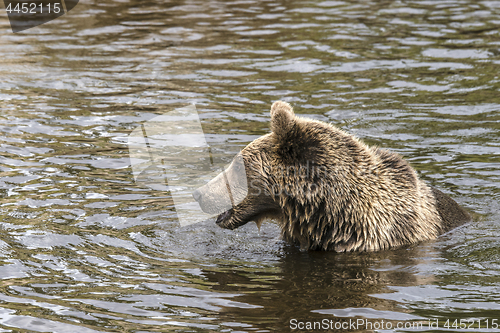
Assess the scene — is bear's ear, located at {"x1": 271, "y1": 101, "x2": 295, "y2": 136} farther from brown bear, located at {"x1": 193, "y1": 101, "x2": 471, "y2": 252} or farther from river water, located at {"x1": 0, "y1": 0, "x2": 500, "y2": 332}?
river water, located at {"x1": 0, "y1": 0, "x2": 500, "y2": 332}

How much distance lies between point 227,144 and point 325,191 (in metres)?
3.76

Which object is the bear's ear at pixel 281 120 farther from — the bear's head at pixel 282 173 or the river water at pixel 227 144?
the river water at pixel 227 144

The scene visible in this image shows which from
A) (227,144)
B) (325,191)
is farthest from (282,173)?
(227,144)

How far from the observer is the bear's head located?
647 centimetres

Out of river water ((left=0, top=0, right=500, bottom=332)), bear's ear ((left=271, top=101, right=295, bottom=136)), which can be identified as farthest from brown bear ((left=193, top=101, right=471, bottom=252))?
river water ((left=0, top=0, right=500, bottom=332))

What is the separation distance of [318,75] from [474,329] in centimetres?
871

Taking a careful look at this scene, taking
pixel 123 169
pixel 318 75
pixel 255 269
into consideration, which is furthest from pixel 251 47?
pixel 255 269

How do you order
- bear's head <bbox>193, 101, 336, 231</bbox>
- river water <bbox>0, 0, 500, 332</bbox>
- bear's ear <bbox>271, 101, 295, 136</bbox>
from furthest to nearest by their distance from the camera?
bear's head <bbox>193, 101, 336, 231</bbox> → bear's ear <bbox>271, 101, 295, 136</bbox> → river water <bbox>0, 0, 500, 332</bbox>

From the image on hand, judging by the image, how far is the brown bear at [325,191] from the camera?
256 inches

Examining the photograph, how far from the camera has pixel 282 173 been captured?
21.4ft

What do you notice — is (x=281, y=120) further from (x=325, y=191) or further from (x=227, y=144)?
(x=227, y=144)

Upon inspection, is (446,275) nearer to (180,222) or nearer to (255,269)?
(255,269)

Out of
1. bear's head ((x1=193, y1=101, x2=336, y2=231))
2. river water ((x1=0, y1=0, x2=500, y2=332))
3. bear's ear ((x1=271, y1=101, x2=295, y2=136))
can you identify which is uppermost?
bear's ear ((x1=271, y1=101, x2=295, y2=136))

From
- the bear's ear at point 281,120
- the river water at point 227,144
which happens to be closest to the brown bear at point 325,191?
the bear's ear at point 281,120
